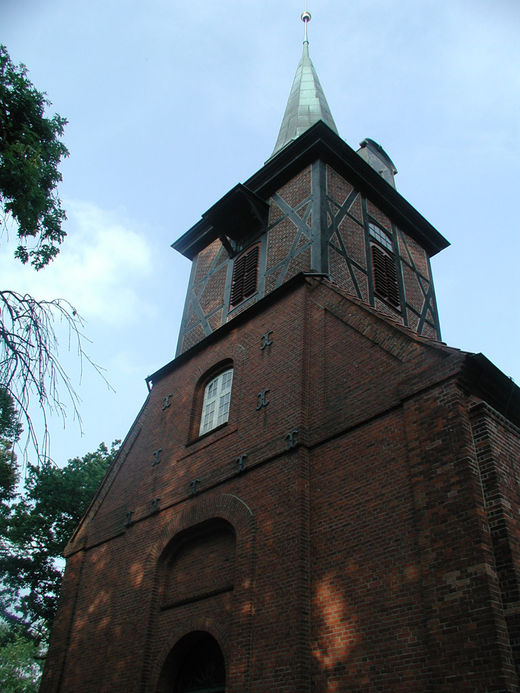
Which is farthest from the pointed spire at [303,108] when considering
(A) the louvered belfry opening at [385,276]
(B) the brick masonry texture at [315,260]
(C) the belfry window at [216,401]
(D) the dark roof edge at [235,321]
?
(C) the belfry window at [216,401]

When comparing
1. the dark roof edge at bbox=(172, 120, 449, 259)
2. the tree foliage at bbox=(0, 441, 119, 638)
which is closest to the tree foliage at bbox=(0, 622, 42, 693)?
the tree foliage at bbox=(0, 441, 119, 638)

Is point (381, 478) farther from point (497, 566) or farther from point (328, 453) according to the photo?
point (497, 566)

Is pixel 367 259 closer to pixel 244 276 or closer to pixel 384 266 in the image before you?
pixel 384 266

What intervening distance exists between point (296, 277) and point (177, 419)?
151 inches

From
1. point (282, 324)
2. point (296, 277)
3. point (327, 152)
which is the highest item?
point (327, 152)

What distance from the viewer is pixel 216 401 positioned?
12250 millimetres

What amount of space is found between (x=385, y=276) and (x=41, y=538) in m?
17.2

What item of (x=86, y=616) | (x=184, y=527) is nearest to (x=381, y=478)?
(x=184, y=527)

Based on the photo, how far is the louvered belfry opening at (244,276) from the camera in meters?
14.2

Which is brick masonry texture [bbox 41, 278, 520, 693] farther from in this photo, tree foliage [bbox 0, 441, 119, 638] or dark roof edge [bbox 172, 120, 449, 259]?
tree foliage [bbox 0, 441, 119, 638]

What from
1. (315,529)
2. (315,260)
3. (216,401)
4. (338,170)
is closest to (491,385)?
(315,529)

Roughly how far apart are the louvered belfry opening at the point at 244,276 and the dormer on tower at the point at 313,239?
0.11ft

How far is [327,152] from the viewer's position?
49.0 ft

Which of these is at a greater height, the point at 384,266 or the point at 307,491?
the point at 384,266
